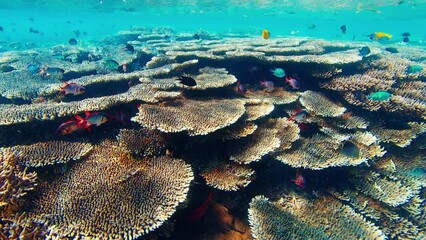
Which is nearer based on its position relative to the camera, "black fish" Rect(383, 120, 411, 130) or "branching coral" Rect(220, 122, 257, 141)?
"branching coral" Rect(220, 122, 257, 141)

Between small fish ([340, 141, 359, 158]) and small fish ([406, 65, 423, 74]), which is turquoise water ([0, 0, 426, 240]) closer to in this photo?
small fish ([340, 141, 359, 158])

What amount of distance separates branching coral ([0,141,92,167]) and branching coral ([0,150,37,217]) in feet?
0.58

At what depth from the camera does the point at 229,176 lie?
12.4 feet

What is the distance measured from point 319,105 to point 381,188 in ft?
6.86

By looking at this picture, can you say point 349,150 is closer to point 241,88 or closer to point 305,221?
point 305,221

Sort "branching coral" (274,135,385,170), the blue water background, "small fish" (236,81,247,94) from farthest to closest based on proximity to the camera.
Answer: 1. the blue water background
2. "small fish" (236,81,247,94)
3. "branching coral" (274,135,385,170)

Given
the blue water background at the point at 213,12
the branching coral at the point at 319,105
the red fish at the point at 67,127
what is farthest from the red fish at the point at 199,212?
the blue water background at the point at 213,12

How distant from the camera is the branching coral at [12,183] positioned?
284cm

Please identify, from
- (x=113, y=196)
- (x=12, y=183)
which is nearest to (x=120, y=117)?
(x=113, y=196)

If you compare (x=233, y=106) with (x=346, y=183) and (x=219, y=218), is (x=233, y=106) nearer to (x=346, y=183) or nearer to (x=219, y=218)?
(x=219, y=218)

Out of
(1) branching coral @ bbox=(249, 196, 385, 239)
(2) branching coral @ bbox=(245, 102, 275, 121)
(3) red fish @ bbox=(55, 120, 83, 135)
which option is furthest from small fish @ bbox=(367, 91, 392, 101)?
(3) red fish @ bbox=(55, 120, 83, 135)

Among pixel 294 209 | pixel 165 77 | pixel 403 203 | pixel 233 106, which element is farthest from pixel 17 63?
pixel 403 203

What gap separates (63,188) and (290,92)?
541cm

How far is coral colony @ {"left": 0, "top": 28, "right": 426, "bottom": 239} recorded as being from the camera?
3.04 meters
